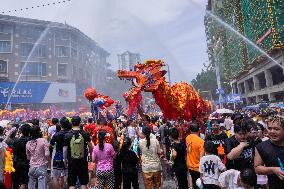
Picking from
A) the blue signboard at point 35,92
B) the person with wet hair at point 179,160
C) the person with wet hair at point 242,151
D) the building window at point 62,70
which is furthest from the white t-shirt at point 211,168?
the building window at point 62,70

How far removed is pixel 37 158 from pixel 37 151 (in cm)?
14

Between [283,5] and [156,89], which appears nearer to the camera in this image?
[156,89]

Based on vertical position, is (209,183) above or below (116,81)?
below

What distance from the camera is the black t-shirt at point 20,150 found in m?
6.33

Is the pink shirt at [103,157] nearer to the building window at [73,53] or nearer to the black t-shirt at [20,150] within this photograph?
the black t-shirt at [20,150]

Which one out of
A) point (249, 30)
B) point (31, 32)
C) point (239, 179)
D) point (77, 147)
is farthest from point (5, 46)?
point (239, 179)

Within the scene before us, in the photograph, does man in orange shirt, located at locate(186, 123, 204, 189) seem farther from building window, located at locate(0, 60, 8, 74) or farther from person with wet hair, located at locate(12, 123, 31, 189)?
building window, located at locate(0, 60, 8, 74)

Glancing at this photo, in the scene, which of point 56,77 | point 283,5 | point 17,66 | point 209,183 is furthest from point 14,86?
point 209,183

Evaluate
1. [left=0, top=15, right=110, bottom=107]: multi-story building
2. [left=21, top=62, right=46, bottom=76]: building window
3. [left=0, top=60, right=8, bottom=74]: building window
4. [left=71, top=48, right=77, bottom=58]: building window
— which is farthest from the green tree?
[left=0, top=60, right=8, bottom=74]: building window

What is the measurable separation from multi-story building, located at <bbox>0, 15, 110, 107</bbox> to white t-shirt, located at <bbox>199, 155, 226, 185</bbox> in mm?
46020

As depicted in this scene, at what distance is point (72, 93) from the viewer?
46.5 m

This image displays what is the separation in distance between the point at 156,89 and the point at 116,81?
64.4 meters

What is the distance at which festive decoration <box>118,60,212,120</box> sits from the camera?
8641 millimetres

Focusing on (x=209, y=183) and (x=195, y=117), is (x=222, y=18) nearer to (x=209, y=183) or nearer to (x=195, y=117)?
(x=195, y=117)
